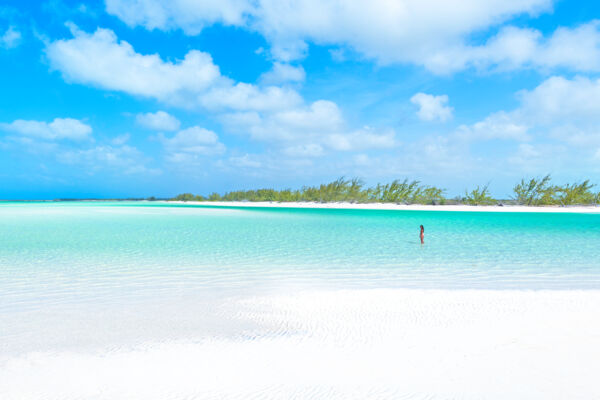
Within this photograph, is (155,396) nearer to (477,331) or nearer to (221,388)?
(221,388)

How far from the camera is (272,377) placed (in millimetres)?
3289

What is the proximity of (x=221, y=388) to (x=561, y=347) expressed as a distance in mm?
3690

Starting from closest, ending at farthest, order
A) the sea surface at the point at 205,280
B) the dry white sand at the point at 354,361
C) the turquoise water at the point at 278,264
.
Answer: the dry white sand at the point at 354,361
the sea surface at the point at 205,280
the turquoise water at the point at 278,264

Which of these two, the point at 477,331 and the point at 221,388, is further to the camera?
the point at 477,331

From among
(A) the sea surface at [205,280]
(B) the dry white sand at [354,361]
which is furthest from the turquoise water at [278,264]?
(B) the dry white sand at [354,361]

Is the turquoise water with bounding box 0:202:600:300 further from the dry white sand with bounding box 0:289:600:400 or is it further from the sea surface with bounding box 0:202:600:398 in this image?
the dry white sand with bounding box 0:289:600:400

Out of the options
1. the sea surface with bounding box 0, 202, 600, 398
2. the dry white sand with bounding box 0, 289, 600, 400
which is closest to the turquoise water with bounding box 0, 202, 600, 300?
the sea surface with bounding box 0, 202, 600, 398

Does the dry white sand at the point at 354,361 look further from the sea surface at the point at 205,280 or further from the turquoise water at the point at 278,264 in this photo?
the turquoise water at the point at 278,264

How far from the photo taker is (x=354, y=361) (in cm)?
361

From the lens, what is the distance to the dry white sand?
304 cm

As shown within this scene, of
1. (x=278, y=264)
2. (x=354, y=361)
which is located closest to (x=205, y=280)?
(x=278, y=264)

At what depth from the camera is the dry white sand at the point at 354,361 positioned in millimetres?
3043

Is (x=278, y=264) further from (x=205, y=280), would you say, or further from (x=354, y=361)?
(x=354, y=361)

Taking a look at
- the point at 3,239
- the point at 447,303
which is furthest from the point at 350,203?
the point at 447,303
